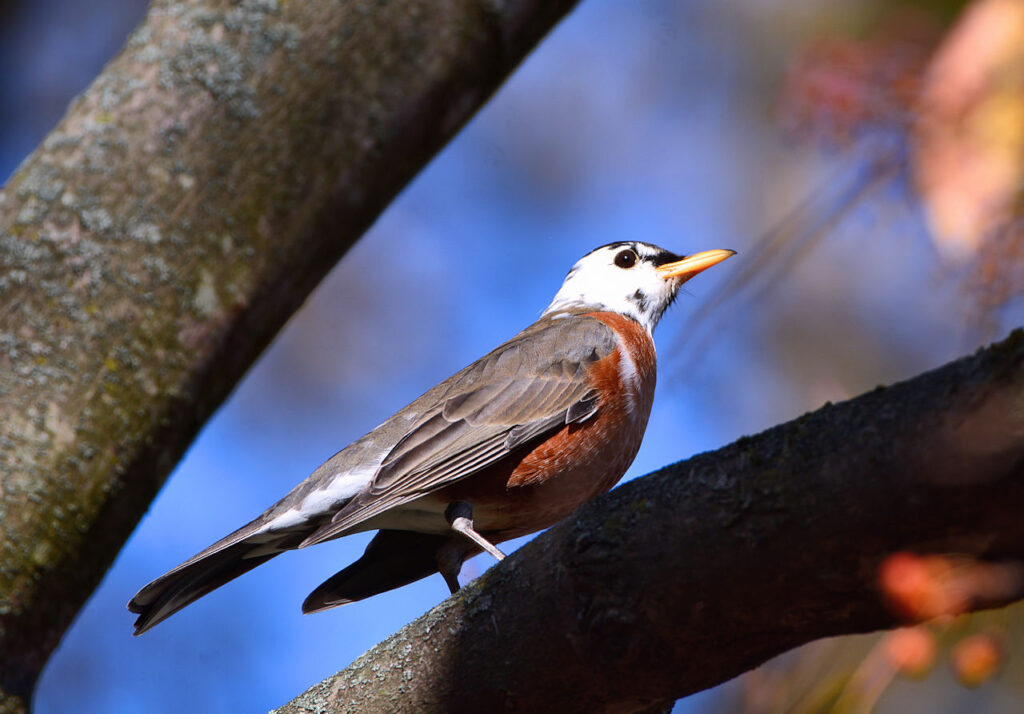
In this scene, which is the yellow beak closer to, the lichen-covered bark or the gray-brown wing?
the gray-brown wing

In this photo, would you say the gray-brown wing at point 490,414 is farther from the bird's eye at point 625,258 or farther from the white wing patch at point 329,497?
the bird's eye at point 625,258

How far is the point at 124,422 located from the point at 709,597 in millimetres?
1602

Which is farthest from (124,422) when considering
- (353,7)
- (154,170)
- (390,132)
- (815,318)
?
(815,318)

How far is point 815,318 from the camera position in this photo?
7766 millimetres

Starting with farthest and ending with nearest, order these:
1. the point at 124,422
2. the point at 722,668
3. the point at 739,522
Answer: the point at 124,422 → the point at 722,668 → the point at 739,522

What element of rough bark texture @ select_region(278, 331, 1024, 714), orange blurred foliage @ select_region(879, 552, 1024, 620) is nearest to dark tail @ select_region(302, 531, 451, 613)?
rough bark texture @ select_region(278, 331, 1024, 714)

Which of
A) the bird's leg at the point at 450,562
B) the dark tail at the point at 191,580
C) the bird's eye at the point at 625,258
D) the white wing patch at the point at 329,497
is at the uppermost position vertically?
the bird's eye at the point at 625,258

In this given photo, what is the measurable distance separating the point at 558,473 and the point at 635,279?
6.16ft

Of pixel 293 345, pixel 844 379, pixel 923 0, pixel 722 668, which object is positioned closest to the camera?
pixel 722 668

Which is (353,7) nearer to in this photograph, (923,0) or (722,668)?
(923,0)

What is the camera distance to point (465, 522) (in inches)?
155

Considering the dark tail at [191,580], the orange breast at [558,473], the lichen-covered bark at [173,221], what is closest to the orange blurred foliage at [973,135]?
the lichen-covered bark at [173,221]

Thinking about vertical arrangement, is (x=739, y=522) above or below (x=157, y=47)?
below

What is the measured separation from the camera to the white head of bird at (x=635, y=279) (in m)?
5.48
